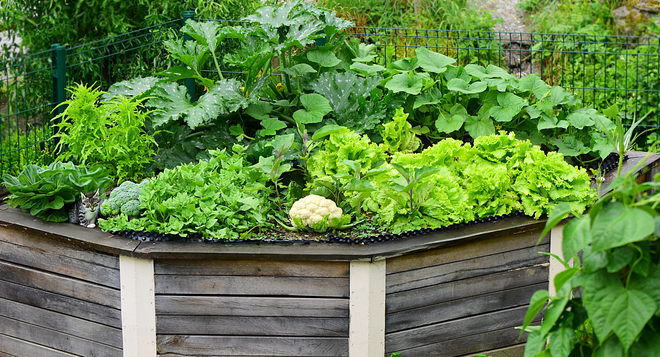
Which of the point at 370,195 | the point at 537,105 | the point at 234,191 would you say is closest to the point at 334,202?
the point at 370,195

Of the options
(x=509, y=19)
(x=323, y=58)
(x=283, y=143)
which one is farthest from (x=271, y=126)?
(x=509, y=19)

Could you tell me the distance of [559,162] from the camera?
3.01 metres

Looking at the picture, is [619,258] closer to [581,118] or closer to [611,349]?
[611,349]

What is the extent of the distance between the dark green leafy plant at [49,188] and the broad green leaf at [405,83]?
5.15 ft

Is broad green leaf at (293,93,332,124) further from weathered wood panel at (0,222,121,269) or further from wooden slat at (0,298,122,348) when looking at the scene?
wooden slat at (0,298,122,348)

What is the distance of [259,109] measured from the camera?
11.5 feet

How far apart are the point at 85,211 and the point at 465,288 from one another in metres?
1.69

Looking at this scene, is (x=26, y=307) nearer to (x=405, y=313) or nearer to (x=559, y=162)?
(x=405, y=313)

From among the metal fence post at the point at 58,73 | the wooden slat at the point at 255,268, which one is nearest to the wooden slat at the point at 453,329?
the wooden slat at the point at 255,268

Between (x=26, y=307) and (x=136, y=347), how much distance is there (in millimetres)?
603

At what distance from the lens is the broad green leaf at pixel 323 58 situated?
364cm

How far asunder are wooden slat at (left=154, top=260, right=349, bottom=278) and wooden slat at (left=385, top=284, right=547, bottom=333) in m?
0.32

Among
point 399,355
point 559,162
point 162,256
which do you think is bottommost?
point 399,355

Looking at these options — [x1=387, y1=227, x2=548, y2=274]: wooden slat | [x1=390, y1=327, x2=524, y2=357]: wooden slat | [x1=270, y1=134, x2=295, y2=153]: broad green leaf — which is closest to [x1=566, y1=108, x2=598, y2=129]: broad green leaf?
[x1=387, y1=227, x2=548, y2=274]: wooden slat
